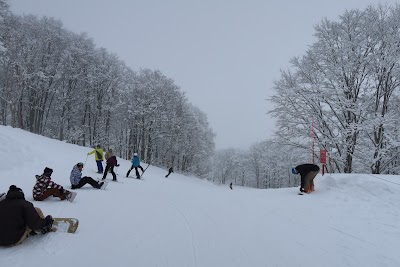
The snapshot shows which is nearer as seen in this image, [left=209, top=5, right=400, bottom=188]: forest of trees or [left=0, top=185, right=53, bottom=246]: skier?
[left=0, top=185, right=53, bottom=246]: skier

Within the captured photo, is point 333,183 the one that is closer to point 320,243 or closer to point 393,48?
point 320,243

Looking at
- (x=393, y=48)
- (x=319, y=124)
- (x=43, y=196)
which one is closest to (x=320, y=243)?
(x=43, y=196)

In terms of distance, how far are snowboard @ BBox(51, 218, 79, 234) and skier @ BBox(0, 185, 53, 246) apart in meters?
0.40

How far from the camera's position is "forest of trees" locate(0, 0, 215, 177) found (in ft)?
95.5

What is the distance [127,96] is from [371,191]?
A: 33.8m

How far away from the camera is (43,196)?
7.62 meters

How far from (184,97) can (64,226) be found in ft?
134

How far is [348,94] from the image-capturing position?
1631 cm

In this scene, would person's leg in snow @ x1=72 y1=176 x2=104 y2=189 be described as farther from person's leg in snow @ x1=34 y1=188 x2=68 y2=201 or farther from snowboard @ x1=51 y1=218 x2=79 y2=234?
snowboard @ x1=51 y1=218 x2=79 y2=234

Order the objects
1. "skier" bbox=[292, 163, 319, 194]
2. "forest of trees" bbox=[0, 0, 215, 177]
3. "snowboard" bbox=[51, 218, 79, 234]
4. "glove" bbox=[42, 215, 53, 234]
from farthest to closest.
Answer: "forest of trees" bbox=[0, 0, 215, 177] → "skier" bbox=[292, 163, 319, 194] → "snowboard" bbox=[51, 218, 79, 234] → "glove" bbox=[42, 215, 53, 234]

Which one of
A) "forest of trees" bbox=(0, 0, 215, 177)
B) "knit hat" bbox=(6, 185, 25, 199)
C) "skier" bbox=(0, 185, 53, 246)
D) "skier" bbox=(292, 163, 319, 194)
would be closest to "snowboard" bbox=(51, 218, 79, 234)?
"skier" bbox=(0, 185, 53, 246)

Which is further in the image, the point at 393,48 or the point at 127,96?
the point at 127,96

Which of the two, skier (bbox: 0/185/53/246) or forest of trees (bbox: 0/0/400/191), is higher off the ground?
forest of trees (bbox: 0/0/400/191)

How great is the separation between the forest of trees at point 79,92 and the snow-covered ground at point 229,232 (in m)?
24.8
